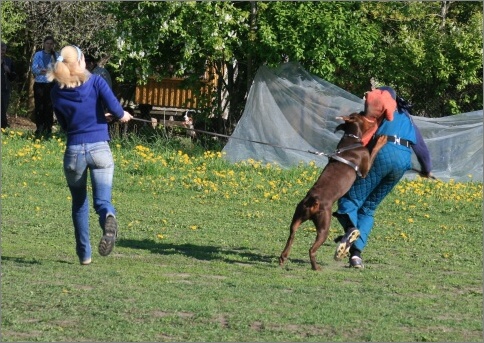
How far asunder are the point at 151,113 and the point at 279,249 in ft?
50.5

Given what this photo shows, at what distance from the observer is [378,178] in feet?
30.2

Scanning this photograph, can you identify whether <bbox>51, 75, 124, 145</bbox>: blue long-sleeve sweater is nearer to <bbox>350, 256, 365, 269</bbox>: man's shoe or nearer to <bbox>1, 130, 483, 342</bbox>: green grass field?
<bbox>1, 130, 483, 342</bbox>: green grass field

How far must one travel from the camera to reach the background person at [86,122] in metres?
8.09

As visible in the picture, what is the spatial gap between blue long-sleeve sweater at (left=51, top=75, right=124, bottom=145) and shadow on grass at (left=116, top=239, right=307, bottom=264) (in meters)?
1.82

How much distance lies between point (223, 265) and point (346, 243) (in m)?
1.10

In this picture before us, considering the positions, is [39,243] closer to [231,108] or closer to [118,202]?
[118,202]

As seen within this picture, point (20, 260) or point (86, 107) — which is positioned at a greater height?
point (86, 107)

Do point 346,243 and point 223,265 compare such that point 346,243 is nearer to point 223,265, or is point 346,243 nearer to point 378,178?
point 378,178

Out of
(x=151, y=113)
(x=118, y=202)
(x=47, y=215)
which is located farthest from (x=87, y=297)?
(x=151, y=113)

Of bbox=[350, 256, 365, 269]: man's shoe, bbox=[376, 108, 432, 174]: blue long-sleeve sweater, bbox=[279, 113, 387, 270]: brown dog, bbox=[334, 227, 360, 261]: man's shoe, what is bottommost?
bbox=[350, 256, 365, 269]: man's shoe

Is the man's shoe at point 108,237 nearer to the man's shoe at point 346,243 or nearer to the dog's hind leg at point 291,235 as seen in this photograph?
the dog's hind leg at point 291,235

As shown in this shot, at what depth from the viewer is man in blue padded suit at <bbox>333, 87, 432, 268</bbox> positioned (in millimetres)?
9133

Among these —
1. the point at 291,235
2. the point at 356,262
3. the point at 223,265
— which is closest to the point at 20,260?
the point at 223,265

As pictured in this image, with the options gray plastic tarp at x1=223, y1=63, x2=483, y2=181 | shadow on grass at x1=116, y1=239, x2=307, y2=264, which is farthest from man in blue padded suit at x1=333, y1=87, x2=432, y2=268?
gray plastic tarp at x1=223, y1=63, x2=483, y2=181
